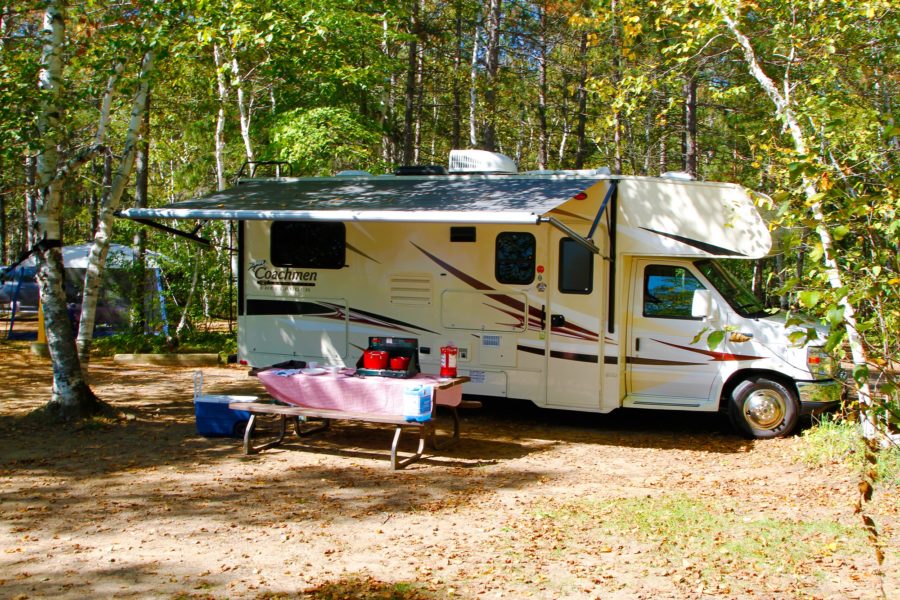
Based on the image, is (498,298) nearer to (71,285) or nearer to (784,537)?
(784,537)

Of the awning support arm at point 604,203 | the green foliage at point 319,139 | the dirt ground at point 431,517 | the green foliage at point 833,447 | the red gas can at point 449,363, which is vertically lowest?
the dirt ground at point 431,517

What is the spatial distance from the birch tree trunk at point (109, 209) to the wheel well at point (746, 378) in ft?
23.7

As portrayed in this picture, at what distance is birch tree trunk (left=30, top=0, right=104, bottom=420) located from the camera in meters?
9.09

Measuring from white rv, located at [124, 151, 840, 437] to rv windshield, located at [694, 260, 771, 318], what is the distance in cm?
2

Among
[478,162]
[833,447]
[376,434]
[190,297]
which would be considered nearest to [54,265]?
[376,434]

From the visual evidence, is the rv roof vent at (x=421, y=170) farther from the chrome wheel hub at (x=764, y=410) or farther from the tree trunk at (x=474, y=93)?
the tree trunk at (x=474, y=93)

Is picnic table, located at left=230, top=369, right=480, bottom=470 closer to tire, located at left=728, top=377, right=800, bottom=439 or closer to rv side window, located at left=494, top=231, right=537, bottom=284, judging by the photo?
rv side window, located at left=494, top=231, right=537, bottom=284

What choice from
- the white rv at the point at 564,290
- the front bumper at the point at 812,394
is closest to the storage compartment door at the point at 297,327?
the white rv at the point at 564,290

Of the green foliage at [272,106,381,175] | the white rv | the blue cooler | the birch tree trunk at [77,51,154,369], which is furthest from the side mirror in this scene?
the green foliage at [272,106,381,175]

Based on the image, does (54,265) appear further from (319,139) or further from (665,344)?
(665,344)

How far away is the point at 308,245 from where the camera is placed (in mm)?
10539

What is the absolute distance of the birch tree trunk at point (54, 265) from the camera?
29.8 feet

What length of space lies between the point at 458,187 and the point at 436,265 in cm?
94

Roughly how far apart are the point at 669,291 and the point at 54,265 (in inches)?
262
